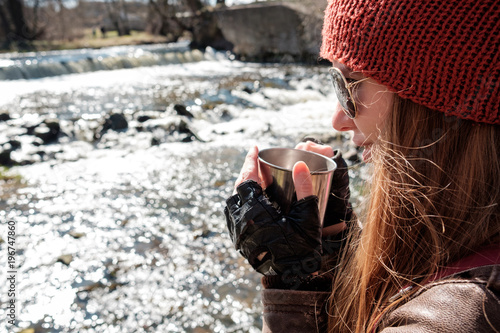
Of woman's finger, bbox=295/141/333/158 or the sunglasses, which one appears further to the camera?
woman's finger, bbox=295/141/333/158

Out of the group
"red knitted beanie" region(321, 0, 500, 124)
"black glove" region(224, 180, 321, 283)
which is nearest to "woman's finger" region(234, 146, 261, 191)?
"black glove" region(224, 180, 321, 283)

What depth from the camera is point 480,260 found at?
85 cm

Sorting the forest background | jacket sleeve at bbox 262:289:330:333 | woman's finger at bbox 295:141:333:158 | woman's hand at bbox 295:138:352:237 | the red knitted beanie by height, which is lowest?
the forest background

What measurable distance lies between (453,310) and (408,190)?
0.34 meters

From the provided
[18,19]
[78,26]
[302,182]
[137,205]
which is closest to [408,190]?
[302,182]

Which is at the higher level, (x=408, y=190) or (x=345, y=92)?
(x=345, y=92)

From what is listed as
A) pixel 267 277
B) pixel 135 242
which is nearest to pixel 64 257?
pixel 135 242

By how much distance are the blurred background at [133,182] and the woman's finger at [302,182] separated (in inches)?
73.9

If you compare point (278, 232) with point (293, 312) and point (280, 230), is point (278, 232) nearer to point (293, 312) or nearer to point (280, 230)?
point (280, 230)

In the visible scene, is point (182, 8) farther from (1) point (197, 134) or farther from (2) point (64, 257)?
(2) point (64, 257)

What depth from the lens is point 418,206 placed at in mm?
1011

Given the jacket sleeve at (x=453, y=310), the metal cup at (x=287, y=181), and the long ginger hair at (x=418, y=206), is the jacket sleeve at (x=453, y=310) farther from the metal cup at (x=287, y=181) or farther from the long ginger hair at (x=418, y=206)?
the metal cup at (x=287, y=181)

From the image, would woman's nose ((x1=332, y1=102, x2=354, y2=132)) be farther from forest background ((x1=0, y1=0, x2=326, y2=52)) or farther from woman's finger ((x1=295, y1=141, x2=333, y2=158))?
forest background ((x1=0, y1=0, x2=326, y2=52))

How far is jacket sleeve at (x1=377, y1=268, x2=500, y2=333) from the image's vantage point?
71cm
